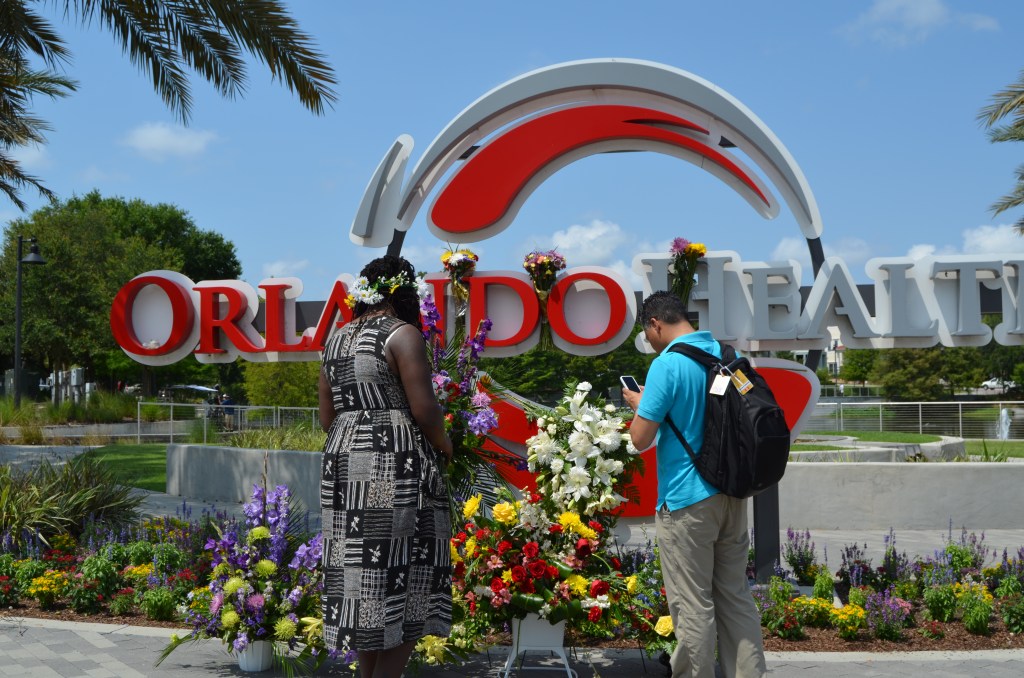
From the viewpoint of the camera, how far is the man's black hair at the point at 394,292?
3.53 m

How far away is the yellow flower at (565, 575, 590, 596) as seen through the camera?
169 inches

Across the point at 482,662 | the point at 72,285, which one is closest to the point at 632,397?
the point at 482,662

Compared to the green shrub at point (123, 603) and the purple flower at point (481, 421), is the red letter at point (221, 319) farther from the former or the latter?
the purple flower at point (481, 421)

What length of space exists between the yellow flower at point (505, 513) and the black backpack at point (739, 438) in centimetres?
113

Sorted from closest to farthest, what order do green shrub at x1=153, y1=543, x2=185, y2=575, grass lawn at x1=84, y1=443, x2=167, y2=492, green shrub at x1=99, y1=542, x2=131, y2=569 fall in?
green shrub at x1=153, y1=543, x2=185, y2=575 → green shrub at x1=99, y1=542, x2=131, y2=569 → grass lawn at x1=84, y1=443, x2=167, y2=492

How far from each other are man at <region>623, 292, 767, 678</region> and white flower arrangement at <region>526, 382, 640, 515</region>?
2.20 feet

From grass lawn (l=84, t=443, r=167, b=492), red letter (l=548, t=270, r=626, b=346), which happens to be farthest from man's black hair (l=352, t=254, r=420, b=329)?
grass lawn (l=84, t=443, r=167, b=492)

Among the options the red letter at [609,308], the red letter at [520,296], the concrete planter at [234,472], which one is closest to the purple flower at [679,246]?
the red letter at [609,308]

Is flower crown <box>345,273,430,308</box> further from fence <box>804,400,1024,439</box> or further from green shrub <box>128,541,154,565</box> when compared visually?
fence <box>804,400,1024,439</box>

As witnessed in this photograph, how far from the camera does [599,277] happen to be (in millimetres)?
7766

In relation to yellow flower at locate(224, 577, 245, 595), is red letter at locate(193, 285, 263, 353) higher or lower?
higher

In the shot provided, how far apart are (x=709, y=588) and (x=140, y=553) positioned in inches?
178

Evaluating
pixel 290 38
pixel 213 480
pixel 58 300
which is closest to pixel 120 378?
pixel 58 300

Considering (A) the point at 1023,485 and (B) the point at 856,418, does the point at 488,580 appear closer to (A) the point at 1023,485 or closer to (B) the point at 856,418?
(A) the point at 1023,485
